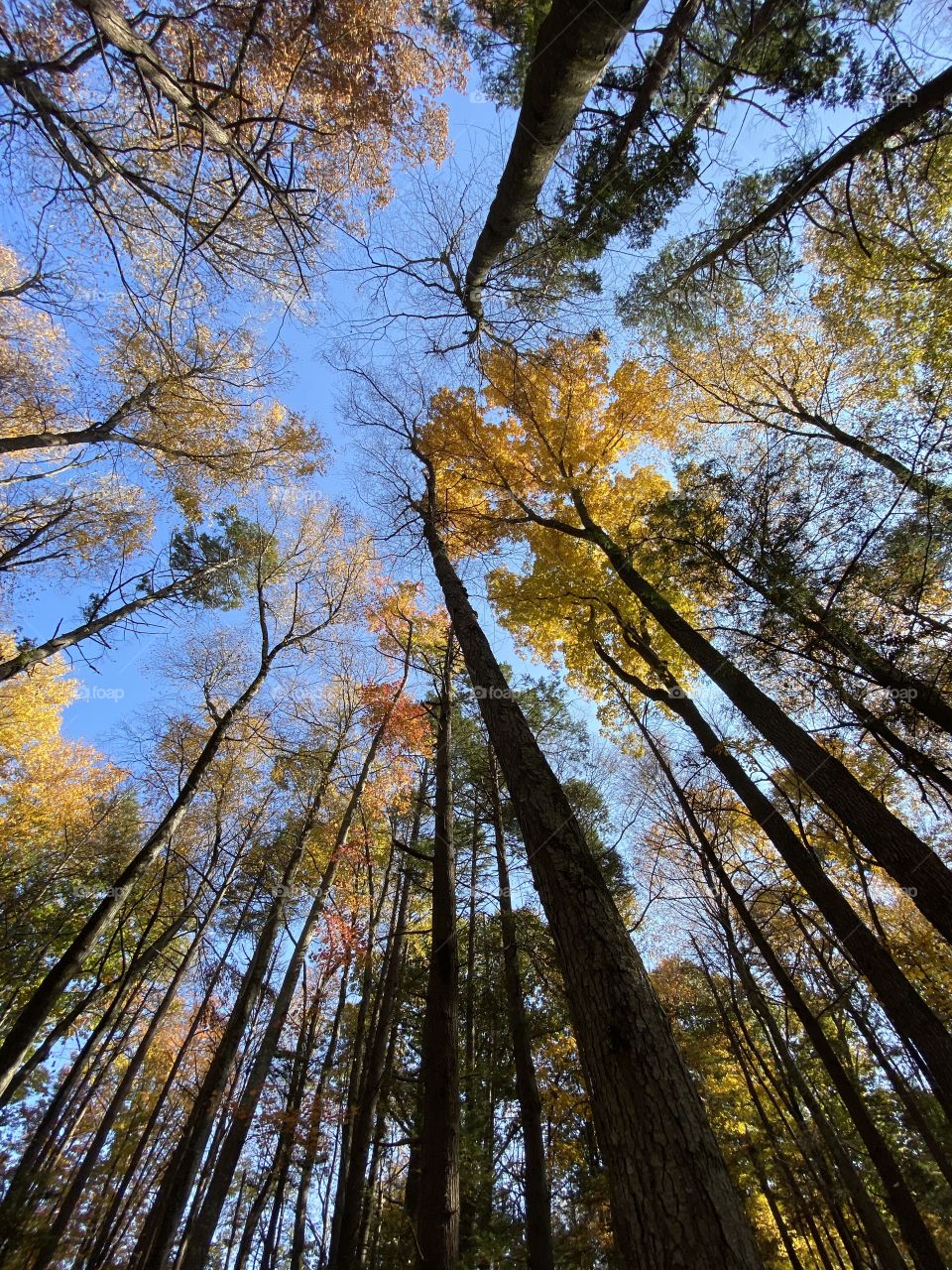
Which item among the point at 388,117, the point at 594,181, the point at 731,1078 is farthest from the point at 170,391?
the point at 731,1078

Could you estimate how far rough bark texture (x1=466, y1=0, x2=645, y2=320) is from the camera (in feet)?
11.9

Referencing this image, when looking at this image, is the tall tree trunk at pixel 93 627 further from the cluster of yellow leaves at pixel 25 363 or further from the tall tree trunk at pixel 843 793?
the tall tree trunk at pixel 843 793

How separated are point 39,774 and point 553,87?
17018mm

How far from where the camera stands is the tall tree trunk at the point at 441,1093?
3.36 m

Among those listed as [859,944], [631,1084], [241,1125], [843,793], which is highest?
[843,793]

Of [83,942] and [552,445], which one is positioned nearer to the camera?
[83,942]

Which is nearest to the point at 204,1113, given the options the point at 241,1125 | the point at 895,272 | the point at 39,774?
the point at 241,1125

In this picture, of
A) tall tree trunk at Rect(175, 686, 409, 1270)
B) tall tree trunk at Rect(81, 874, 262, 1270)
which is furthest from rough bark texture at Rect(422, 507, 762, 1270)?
tall tree trunk at Rect(81, 874, 262, 1270)

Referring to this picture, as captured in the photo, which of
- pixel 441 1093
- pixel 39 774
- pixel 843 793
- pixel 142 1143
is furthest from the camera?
pixel 39 774

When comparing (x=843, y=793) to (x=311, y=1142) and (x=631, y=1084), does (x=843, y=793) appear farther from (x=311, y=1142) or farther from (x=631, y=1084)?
(x=311, y=1142)

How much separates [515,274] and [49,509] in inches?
340

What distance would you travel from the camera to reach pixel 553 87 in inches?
158

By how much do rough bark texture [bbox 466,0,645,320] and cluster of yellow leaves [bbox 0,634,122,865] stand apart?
13.4m

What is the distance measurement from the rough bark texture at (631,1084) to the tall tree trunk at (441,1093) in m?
2.38
